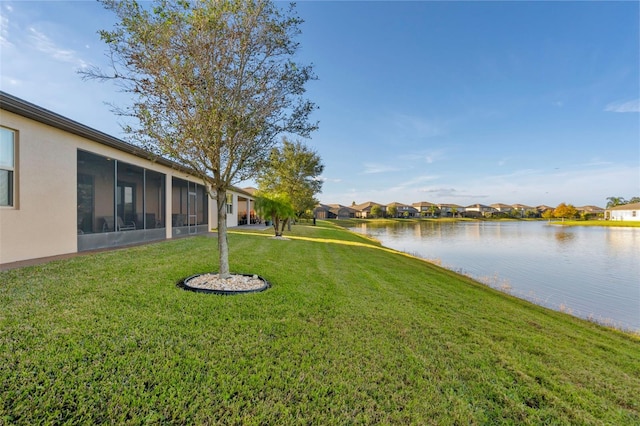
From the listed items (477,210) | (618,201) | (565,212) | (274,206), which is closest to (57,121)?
(274,206)

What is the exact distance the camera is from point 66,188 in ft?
22.2

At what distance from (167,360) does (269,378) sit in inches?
38.5

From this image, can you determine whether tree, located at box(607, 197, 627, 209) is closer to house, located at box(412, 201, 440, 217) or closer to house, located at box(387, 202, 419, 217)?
house, located at box(412, 201, 440, 217)

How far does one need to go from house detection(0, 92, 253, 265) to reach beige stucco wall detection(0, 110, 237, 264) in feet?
0.05

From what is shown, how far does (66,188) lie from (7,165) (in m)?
1.26

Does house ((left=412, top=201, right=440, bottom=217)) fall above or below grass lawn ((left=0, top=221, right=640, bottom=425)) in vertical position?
above

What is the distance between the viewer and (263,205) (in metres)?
13.9

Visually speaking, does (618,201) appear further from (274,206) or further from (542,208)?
(274,206)

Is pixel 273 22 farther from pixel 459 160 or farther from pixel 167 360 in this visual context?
pixel 459 160

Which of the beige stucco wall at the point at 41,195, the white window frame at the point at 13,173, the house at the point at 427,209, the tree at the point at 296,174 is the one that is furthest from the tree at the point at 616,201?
the white window frame at the point at 13,173

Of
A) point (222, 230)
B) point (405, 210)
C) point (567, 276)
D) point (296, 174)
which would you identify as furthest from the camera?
point (405, 210)

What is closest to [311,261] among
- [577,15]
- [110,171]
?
[110,171]

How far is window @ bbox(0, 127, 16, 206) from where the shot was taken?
5484mm

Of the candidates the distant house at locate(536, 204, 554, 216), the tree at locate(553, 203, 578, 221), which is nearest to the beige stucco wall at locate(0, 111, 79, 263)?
the tree at locate(553, 203, 578, 221)
